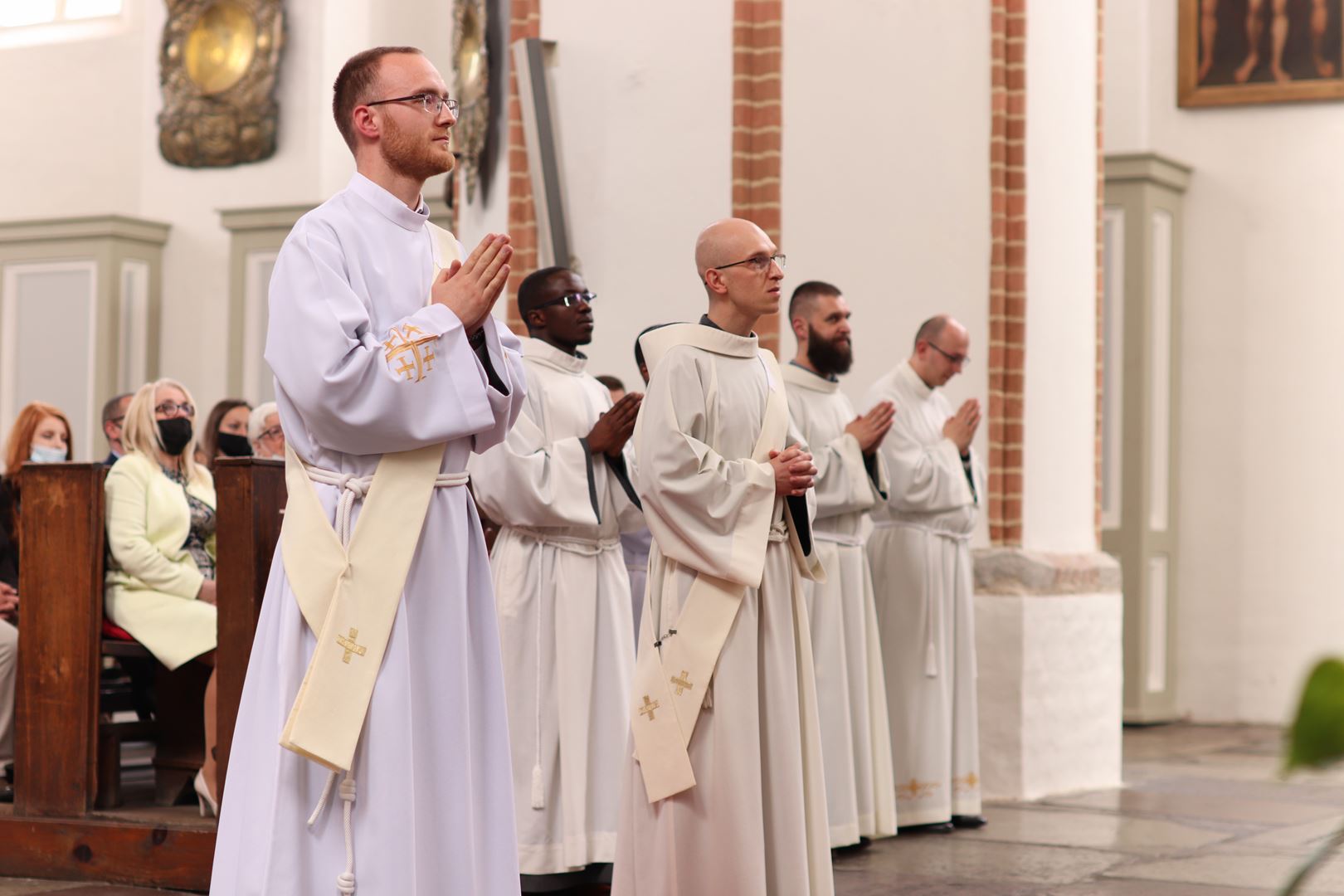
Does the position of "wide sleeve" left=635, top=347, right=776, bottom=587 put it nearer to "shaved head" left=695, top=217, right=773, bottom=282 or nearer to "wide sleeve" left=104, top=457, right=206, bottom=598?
"shaved head" left=695, top=217, right=773, bottom=282

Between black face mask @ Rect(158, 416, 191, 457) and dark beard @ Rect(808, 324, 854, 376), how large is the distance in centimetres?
231

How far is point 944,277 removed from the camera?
737 centimetres

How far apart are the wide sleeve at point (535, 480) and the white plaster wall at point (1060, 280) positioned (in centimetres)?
296

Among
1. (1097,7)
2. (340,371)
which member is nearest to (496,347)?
(340,371)

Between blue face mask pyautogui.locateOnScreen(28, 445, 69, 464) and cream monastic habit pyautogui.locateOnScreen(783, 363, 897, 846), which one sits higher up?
blue face mask pyautogui.locateOnScreen(28, 445, 69, 464)

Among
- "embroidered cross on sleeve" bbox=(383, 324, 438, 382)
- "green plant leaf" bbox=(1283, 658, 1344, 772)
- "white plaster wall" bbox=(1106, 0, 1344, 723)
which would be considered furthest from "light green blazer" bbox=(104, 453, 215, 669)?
"white plaster wall" bbox=(1106, 0, 1344, 723)

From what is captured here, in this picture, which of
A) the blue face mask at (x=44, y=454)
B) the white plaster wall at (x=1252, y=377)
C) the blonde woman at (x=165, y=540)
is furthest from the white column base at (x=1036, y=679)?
the blue face mask at (x=44, y=454)

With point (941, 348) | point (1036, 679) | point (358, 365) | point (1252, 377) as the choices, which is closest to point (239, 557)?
point (358, 365)

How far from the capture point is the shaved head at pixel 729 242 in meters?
4.49

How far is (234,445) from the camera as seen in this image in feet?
23.2

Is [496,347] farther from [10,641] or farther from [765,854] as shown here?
[10,641]

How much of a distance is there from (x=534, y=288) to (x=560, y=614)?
1.06 metres

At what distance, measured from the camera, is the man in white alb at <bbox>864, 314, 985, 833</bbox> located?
6.50 m

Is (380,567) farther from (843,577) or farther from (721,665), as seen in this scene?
(843,577)
